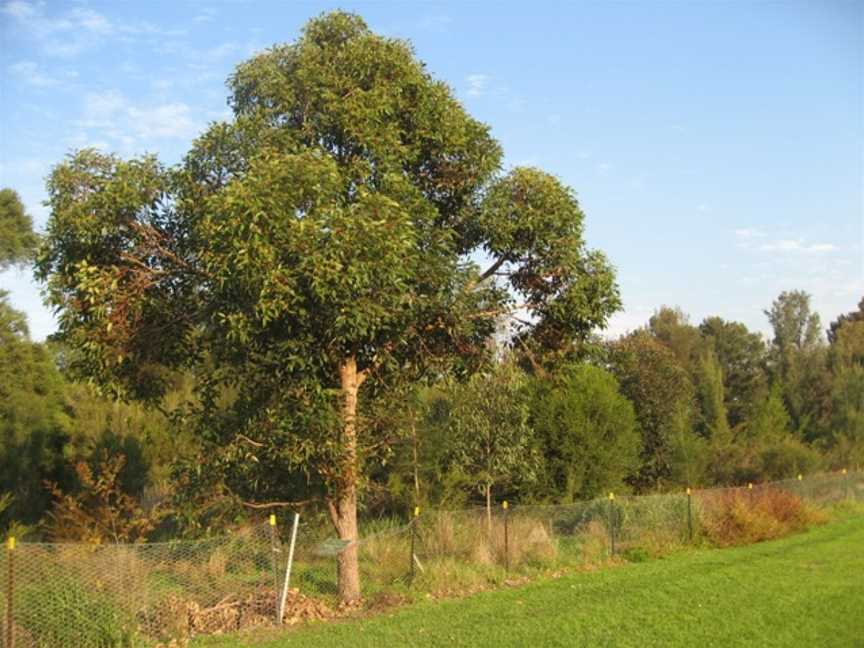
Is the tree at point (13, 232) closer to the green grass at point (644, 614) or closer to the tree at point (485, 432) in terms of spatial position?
the tree at point (485, 432)

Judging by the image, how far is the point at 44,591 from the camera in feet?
28.7

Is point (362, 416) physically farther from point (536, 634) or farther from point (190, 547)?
point (536, 634)

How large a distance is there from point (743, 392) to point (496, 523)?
4177 centimetres

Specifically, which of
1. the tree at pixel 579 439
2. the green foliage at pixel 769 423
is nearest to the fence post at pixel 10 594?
the tree at pixel 579 439

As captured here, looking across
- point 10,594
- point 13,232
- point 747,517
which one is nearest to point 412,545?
point 10,594

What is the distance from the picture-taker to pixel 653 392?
38.5m

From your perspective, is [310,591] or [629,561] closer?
[310,591]

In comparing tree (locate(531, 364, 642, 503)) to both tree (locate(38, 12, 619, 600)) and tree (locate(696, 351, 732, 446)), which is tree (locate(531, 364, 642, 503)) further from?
tree (locate(38, 12, 619, 600))

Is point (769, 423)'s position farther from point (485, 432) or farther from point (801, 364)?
point (485, 432)

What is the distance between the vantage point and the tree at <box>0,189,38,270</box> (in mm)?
22297

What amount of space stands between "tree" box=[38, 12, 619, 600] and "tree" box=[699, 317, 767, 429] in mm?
44687

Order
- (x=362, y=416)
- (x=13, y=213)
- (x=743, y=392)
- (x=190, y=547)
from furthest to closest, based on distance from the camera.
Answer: (x=743, y=392), (x=13, y=213), (x=362, y=416), (x=190, y=547)

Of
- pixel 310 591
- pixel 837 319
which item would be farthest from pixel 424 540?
pixel 837 319

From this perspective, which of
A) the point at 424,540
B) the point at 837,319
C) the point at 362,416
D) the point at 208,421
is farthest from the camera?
the point at 837,319
